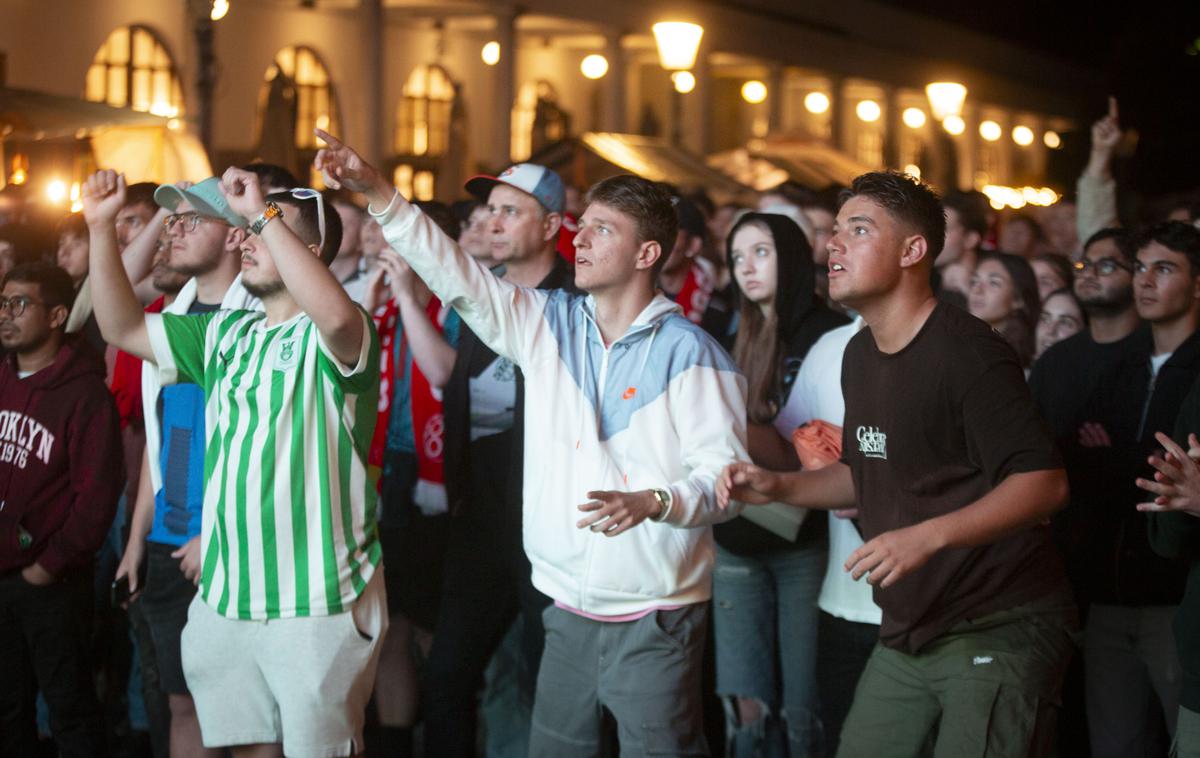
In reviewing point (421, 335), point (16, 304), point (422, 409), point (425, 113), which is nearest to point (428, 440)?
point (422, 409)

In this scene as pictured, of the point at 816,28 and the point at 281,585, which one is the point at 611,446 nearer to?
the point at 281,585

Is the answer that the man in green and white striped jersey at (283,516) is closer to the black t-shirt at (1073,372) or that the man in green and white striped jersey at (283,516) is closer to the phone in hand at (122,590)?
the phone in hand at (122,590)

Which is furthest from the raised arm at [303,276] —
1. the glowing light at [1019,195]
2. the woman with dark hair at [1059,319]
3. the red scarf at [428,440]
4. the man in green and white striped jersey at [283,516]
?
the glowing light at [1019,195]

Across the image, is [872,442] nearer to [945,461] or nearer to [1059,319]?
[945,461]

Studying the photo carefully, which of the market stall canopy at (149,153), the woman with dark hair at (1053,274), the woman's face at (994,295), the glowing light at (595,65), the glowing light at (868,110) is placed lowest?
the woman's face at (994,295)

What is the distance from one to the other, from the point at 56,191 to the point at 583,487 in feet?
28.9

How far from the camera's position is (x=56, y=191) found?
1234 cm

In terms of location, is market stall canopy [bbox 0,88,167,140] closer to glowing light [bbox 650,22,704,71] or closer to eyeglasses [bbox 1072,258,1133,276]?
glowing light [bbox 650,22,704,71]

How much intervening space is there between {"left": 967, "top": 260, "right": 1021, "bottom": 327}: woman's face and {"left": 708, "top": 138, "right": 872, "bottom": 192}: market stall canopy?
17659 millimetres

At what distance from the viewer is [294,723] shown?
479cm

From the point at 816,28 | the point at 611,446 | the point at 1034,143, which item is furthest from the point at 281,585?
the point at 1034,143

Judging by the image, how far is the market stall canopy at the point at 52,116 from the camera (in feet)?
39.0

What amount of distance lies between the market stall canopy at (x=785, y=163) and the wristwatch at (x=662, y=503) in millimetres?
21080

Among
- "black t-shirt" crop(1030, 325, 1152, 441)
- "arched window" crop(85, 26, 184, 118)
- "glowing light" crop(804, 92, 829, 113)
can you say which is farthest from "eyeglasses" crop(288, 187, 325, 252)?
"glowing light" crop(804, 92, 829, 113)
